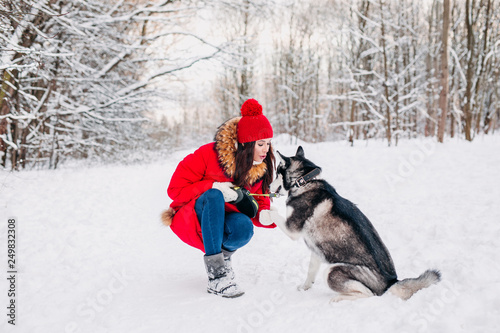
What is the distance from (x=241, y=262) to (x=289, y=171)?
1.24 meters

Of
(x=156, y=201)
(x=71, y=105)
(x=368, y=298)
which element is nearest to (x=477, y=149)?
(x=368, y=298)

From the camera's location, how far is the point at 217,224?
8.21ft

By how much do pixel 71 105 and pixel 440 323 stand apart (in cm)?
888

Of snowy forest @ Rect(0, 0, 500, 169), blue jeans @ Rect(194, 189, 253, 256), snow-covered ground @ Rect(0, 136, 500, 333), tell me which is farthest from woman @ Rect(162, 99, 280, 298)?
snowy forest @ Rect(0, 0, 500, 169)

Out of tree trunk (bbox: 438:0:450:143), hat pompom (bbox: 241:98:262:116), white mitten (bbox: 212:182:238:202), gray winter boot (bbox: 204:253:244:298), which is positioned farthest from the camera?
tree trunk (bbox: 438:0:450:143)

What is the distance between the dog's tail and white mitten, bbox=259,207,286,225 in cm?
101

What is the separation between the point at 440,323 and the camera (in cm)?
157

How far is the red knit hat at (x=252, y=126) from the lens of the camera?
2.61 meters

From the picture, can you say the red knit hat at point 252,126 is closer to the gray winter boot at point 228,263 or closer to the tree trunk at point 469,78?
the gray winter boot at point 228,263

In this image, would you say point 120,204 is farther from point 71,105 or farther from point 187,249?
point 71,105

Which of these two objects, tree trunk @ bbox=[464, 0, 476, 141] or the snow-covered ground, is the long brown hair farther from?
tree trunk @ bbox=[464, 0, 476, 141]

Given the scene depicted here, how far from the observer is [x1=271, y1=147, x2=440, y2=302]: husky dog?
2.07 metres

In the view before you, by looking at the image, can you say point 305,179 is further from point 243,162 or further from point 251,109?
point 251,109

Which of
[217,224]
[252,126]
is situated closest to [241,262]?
[217,224]
